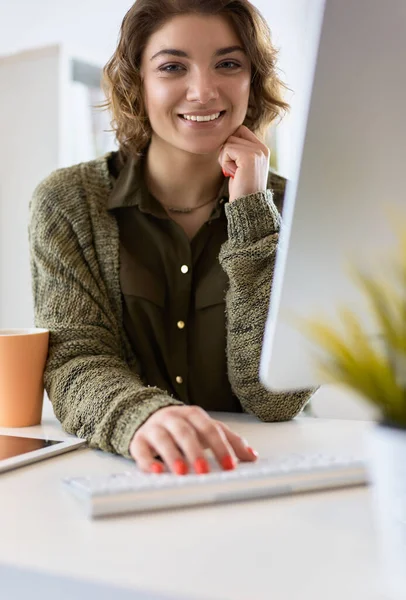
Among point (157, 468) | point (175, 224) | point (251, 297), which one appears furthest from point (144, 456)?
point (175, 224)

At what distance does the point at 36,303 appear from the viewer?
1267mm

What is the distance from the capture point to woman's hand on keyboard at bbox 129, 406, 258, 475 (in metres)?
0.73

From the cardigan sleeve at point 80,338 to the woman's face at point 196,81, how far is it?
23 centimetres

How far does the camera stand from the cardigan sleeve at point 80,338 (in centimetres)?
86

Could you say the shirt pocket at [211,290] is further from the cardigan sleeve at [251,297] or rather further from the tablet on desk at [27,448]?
the tablet on desk at [27,448]

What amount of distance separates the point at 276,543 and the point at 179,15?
3.38ft

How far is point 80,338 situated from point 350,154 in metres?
0.71

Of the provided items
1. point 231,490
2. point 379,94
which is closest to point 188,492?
point 231,490

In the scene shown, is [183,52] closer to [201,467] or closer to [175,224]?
[175,224]

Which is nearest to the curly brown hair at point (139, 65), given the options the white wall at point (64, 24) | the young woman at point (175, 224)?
the young woman at point (175, 224)

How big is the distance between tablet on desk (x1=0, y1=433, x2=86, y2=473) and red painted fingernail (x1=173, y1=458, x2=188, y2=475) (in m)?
0.18

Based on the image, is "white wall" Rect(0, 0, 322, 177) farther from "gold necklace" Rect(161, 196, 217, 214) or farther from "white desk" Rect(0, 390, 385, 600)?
"white desk" Rect(0, 390, 385, 600)

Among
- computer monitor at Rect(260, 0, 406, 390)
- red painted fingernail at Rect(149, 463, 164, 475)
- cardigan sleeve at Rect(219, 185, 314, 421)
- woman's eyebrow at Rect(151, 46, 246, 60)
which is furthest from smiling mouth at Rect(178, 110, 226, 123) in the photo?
computer monitor at Rect(260, 0, 406, 390)

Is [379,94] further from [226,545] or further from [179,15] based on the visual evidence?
[179,15]
